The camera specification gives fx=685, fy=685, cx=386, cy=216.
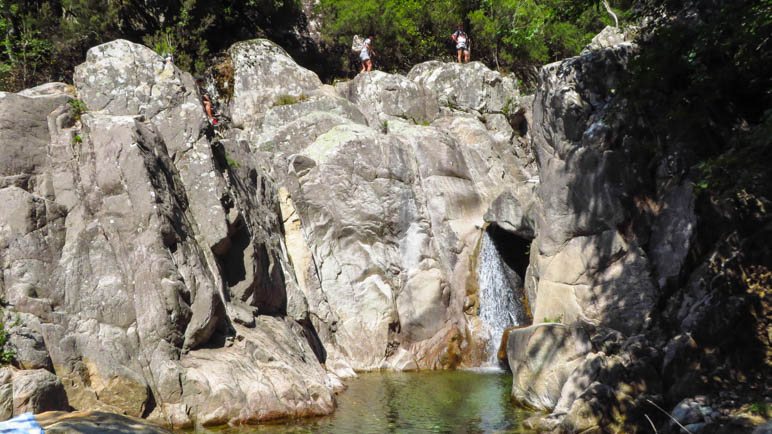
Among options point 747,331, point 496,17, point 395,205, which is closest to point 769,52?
point 747,331

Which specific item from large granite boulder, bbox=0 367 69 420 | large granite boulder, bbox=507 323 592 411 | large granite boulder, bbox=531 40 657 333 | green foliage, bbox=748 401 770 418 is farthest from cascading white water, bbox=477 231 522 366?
large granite boulder, bbox=0 367 69 420

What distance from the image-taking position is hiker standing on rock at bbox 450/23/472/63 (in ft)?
83.0

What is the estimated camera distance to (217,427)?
35.9 ft

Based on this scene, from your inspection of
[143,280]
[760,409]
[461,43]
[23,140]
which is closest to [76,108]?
[23,140]

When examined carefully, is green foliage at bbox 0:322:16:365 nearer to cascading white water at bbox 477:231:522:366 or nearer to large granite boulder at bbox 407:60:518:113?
cascading white water at bbox 477:231:522:366

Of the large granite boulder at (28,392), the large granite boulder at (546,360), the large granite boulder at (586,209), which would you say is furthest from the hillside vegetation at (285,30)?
the large granite boulder at (28,392)

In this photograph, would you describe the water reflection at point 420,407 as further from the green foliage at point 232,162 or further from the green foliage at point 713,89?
the green foliage at point 232,162

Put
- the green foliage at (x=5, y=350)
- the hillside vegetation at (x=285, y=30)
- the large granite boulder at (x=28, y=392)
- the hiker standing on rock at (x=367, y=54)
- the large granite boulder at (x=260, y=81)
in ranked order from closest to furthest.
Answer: the large granite boulder at (x=28, y=392) → the green foliage at (x=5, y=350) → the hillside vegetation at (x=285, y=30) → the large granite boulder at (x=260, y=81) → the hiker standing on rock at (x=367, y=54)

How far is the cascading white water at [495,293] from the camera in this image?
60.1ft

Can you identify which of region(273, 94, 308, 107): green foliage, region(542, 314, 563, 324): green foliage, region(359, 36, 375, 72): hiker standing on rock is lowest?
region(542, 314, 563, 324): green foliage

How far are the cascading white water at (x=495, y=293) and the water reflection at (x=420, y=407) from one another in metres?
2.23

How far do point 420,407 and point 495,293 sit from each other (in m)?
6.59

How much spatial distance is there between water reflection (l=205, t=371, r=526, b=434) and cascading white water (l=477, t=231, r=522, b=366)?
7.31 ft

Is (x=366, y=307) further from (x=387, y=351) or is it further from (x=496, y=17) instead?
(x=496, y=17)
